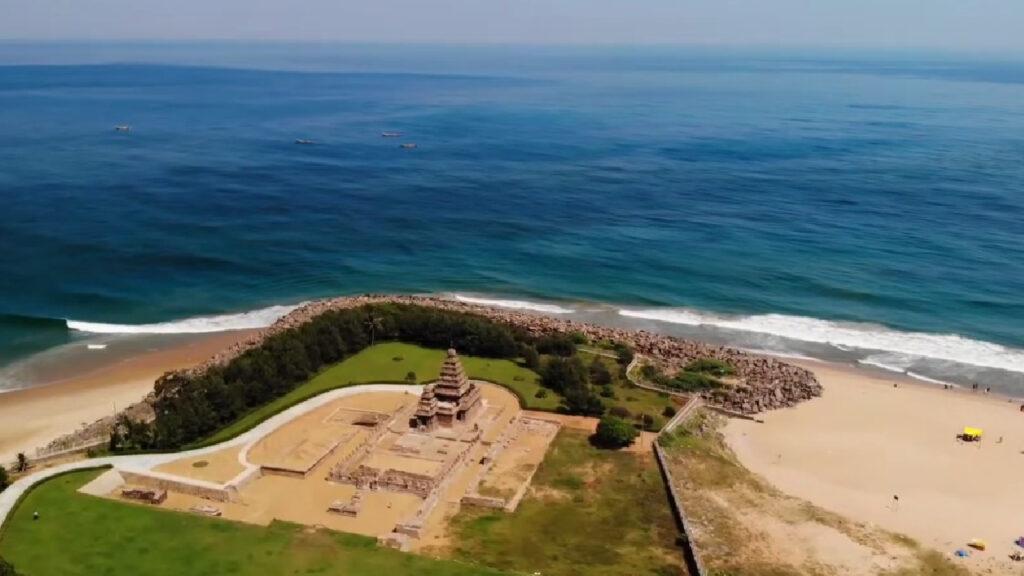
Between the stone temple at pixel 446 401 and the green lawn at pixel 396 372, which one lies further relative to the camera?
the green lawn at pixel 396 372

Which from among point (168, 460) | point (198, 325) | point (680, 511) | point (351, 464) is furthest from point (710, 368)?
point (198, 325)

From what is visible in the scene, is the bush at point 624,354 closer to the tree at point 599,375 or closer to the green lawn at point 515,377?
the tree at point 599,375

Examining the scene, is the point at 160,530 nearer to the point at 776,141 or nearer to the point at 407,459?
the point at 407,459

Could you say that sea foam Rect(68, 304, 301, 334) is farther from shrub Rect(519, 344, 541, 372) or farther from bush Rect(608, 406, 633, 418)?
bush Rect(608, 406, 633, 418)

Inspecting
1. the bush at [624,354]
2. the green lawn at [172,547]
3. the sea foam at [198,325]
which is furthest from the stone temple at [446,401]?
the sea foam at [198,325]

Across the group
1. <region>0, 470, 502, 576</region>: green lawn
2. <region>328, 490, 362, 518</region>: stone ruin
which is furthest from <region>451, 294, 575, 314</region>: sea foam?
<region>0, 470, 502, 576</region>: green lawn

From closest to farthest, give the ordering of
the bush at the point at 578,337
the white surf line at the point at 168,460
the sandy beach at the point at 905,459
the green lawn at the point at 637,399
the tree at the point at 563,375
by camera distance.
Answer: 1. the white surf line at the point at 168,460
2. the sandy beach at the point at 905,459
3. the green lawn at the point at 637,399
4. the tree at the point at 563,375
5. the bush at the point at 578,337

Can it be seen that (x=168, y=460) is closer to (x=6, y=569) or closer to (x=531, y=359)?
(x=6, y=569)
